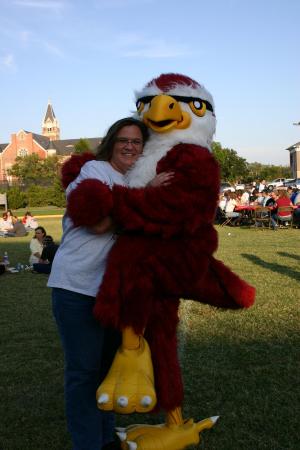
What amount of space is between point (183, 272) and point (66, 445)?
1660mm

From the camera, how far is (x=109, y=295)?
2.58 meters

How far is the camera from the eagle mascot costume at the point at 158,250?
2.52 metres

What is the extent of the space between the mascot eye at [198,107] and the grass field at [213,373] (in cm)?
209

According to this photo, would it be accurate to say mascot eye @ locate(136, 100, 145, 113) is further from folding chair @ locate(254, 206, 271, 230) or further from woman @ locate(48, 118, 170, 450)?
folding chair @ locate(254, 206, 271, 230)

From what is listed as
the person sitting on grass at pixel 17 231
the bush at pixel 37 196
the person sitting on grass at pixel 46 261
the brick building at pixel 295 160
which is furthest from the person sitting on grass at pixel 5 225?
the brick building at pixel 295 160

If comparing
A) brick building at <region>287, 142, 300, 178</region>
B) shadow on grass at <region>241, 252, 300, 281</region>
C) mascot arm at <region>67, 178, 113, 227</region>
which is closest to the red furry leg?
mascot arm at <region>67, 178, 113, 227</region>

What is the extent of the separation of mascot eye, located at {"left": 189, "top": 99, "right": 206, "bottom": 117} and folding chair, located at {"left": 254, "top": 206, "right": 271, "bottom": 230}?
642 inches

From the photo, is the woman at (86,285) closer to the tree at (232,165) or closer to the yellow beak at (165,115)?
the yellow beak at (165,115)

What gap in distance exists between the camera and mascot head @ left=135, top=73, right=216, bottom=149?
272 cm

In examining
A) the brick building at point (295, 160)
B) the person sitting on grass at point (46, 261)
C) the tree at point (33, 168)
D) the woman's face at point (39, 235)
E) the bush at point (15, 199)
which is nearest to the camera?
the person sitting on grass at point (46, 261)

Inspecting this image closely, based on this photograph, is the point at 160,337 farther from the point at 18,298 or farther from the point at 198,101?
the point at 18,298

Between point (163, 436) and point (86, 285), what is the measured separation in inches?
35.5

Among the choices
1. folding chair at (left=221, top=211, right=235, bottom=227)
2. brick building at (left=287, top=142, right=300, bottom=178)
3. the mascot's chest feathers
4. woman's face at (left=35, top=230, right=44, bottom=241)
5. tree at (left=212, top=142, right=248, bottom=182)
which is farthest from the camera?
brick building at (left=287, top=142, right=300, bottom=178)

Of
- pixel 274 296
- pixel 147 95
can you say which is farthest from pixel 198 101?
pixel 274 296
